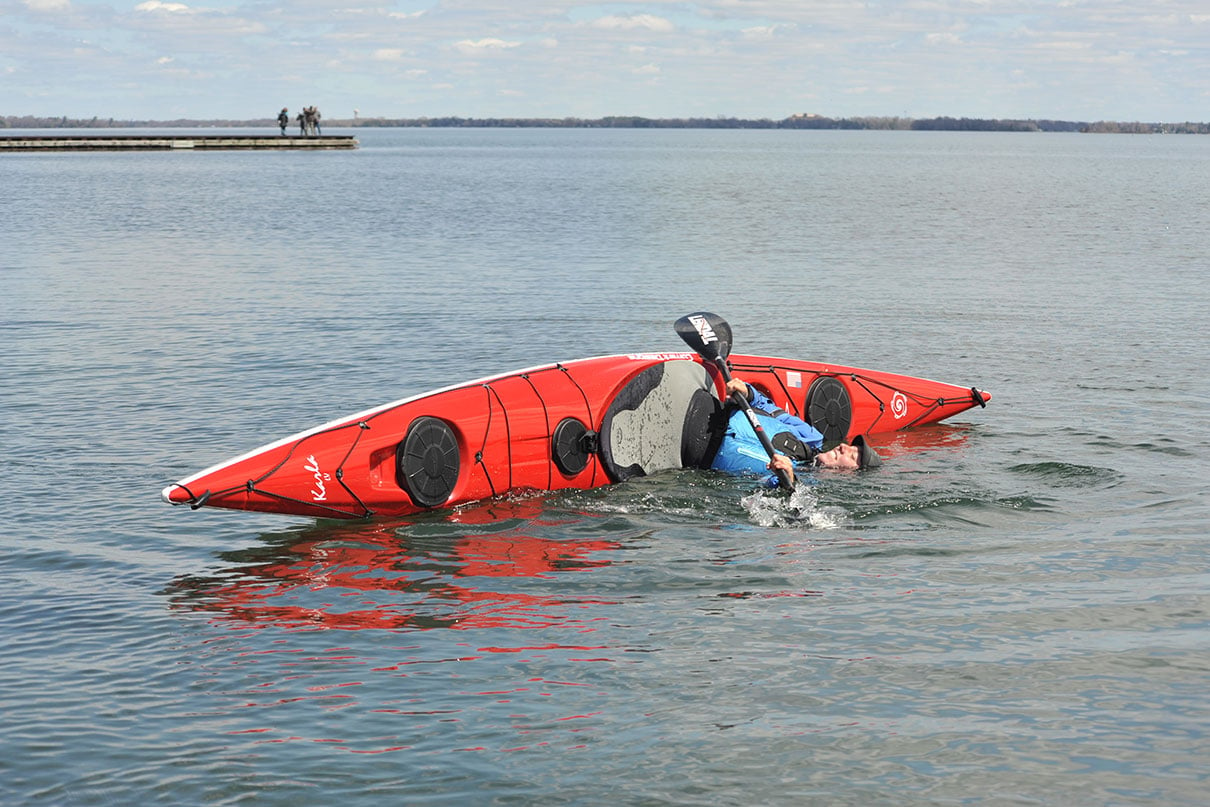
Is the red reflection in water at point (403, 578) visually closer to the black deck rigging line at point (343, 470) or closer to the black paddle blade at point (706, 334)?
the black deck rigging line at point (343, 470)

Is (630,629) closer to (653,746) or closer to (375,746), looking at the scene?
(653,746)

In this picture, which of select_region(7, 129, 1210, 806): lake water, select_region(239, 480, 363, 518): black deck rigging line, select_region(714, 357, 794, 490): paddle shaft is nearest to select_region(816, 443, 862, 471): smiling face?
select_region(7, 129, 1210, 806): lake water

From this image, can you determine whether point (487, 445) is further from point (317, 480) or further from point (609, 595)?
point (609, 595)

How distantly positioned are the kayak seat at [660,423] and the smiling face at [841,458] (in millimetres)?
1004

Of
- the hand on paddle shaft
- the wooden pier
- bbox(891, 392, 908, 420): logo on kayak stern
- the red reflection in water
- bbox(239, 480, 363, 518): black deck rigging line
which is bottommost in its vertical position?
the red reflection in water

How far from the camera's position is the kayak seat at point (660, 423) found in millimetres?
10820

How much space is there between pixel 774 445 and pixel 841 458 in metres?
0.65

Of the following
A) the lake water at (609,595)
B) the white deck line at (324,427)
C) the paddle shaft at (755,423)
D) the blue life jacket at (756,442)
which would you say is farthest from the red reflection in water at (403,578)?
the blue life jacket at (756,442)

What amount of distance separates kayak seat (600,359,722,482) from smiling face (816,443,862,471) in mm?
1004

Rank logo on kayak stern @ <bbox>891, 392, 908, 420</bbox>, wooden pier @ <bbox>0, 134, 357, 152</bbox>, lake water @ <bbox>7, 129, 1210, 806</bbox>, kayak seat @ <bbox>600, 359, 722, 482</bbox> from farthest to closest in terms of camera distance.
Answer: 1. wooden pier @ <bbox>0, 134, 357, 152</bbox>
2. logo on kayak stern @ <bbox>891, 392, 908, 420</bbox>
3. kayak seat @ <bbox>600, 359, 722, 482</bbox>
4. lake water @ <bbox>7, 129, 1210, 806</bbox>

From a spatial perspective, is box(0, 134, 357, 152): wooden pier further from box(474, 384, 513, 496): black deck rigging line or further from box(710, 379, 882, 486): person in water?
box(710, 379, 882, 486): person in water

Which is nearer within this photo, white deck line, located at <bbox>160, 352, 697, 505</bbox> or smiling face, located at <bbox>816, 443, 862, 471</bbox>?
white deck line, located at <bbox>160, 352, 697, 505</bbox>

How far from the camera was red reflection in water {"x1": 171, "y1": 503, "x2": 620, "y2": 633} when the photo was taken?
25.8ft

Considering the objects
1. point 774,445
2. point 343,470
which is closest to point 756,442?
point 774,445
